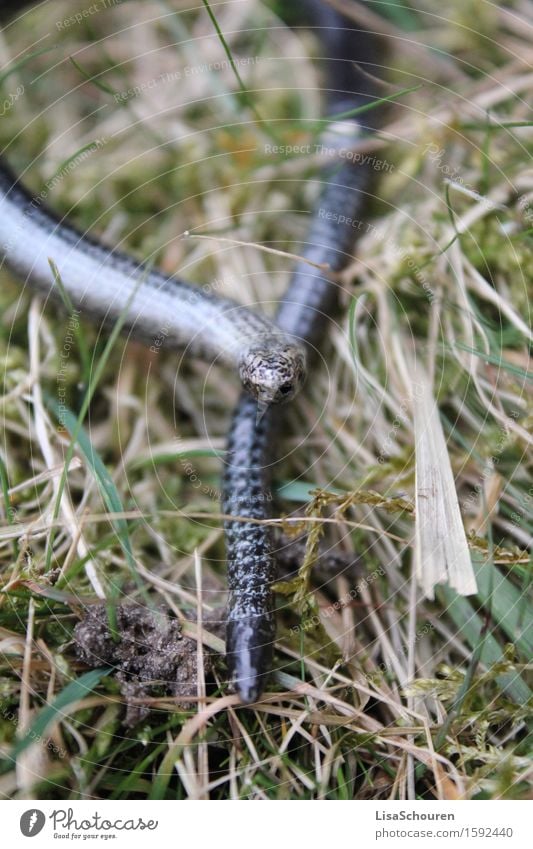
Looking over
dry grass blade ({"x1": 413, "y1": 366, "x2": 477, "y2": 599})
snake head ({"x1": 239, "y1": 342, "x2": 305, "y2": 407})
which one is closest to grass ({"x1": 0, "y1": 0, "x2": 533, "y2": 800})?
dry grass blade ({"x1": 413, "y1": 366, "x2": 477, "y2": 599})

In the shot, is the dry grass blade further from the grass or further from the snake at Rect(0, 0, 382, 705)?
the snake at Rect(0, 0, 382, 705)

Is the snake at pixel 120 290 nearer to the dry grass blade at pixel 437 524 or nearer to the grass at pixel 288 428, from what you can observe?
the grass at pixel 288 428
